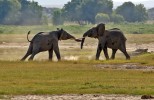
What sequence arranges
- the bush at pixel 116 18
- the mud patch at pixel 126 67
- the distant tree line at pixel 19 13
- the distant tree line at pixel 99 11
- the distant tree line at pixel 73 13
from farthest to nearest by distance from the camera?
the distant tree line at pixel 99 11 < the bush at pixel 116 18 < the distant tree line at pixel 73 13 < the distant tree line at pixel 19 13 < the mud patch at pixel 126 67

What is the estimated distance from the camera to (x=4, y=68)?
30.5 m

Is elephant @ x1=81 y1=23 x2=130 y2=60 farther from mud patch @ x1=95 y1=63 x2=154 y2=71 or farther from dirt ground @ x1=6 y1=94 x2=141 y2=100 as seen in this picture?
dirt ground @ x1=6 y1=94 x2=141 y2=100

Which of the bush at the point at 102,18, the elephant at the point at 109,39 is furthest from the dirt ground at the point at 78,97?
the bush at the point at 102,18

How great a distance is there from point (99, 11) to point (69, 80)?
556ft

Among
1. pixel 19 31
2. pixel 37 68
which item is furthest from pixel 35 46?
pixel 19 31

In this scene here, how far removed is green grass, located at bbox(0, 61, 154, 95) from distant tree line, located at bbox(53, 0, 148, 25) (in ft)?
494

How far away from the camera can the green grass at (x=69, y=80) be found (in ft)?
69.7

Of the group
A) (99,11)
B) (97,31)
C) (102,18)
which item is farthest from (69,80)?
(99,11)

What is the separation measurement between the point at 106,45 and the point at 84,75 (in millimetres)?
14129

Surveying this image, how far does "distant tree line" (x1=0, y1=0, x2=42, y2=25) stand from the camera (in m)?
165

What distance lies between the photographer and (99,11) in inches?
7608

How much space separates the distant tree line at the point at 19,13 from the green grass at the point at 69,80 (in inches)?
5234

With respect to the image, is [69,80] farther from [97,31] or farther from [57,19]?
[57,19]

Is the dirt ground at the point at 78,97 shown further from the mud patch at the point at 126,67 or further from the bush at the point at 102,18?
the bush at the point at 102,18
